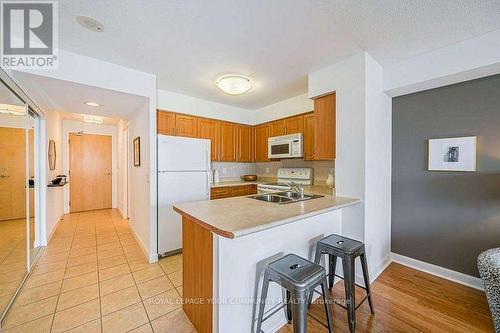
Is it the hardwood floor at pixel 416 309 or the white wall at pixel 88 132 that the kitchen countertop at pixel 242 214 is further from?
the white wall at pixel 88 132

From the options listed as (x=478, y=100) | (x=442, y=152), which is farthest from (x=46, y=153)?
(x=478, y=100)

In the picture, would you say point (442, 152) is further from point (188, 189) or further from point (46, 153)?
point (46, 153)

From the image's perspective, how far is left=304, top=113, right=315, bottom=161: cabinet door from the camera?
3262 mm

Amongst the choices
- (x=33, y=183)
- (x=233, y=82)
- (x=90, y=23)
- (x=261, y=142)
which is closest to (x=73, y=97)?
(x=33, y=183)

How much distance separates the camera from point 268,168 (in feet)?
14.9

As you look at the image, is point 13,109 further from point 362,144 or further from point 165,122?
point 362,144

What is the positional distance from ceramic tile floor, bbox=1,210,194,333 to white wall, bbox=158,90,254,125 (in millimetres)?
2379

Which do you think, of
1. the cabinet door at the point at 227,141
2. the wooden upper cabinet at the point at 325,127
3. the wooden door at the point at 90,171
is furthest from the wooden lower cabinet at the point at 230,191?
the wooden door at the point at 90,171

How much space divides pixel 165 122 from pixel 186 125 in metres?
0.36

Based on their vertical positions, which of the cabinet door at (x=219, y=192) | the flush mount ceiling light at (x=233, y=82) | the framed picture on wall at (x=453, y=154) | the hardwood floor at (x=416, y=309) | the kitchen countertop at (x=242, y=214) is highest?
the flush mount ceiling light at (x=233, y=82)

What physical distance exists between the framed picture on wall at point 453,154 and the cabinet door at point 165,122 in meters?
3.62

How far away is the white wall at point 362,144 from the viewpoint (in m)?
2.21

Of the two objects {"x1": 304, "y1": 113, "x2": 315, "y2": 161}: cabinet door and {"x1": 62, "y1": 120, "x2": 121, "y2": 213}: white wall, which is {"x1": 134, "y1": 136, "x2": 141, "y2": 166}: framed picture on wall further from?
{"x1": 62, "y1": 120, "x2": 121, "y2": 213}: white wall

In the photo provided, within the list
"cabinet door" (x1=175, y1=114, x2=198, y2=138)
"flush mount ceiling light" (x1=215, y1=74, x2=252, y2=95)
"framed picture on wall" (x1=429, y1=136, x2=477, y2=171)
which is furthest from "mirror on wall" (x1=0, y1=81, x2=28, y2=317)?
"framed picture on wall" (x1=429, y1=136, x2=477, y2=171)
